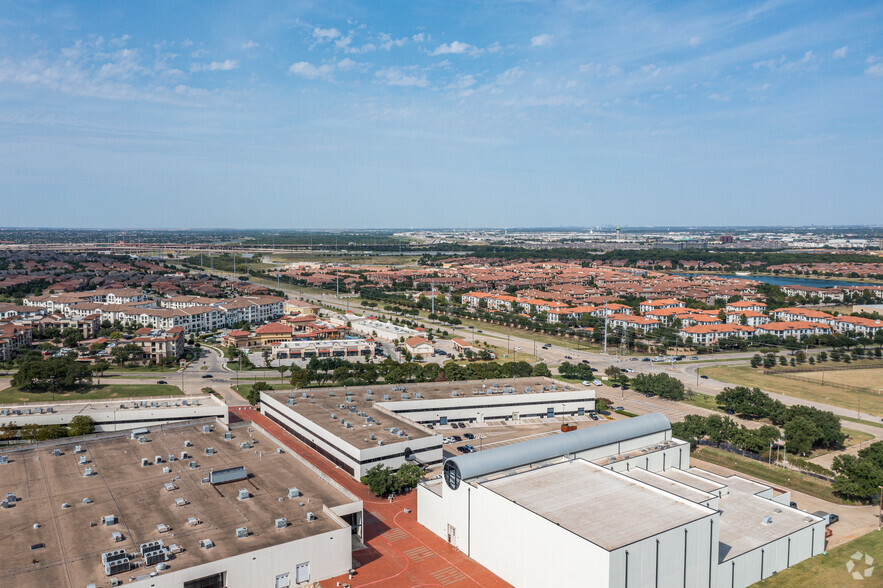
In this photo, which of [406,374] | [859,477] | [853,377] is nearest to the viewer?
[859,477]

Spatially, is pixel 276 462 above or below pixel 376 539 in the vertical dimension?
above

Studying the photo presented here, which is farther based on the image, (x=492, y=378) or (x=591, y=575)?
(x=492, y=378)

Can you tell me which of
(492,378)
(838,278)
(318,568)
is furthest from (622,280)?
(318,568)

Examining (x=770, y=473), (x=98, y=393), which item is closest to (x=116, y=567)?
(x=770, y=473)

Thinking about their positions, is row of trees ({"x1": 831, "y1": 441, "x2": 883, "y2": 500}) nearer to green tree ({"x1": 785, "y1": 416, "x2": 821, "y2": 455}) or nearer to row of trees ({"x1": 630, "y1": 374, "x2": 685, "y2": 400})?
green tree ({"x1": 785, "y1": 416, "x2": 821, "y2": 455})

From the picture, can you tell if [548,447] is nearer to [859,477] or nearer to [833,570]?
[833,570]

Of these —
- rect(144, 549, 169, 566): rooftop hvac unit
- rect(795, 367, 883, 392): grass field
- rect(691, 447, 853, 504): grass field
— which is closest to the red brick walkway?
rect(144, 549, 169, 566): rooftop hvac unit

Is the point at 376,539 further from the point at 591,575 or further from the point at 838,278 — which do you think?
the point at 838,278
